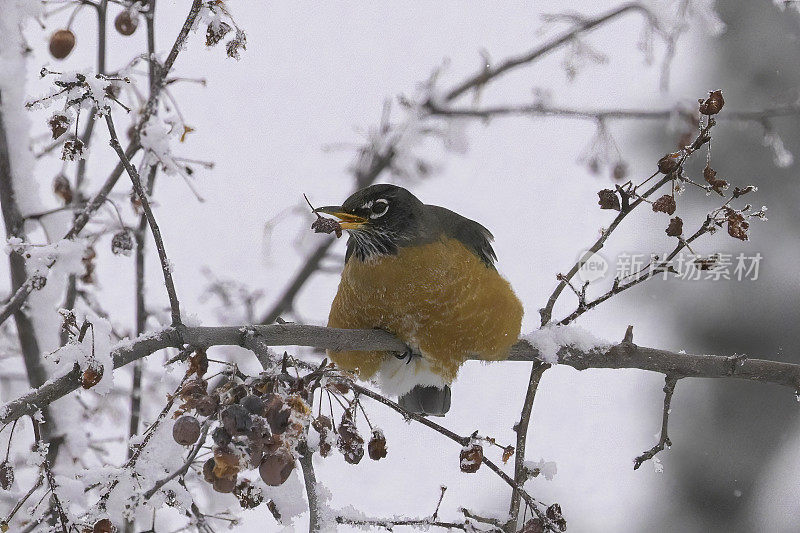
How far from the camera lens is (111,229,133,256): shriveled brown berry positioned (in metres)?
2.47

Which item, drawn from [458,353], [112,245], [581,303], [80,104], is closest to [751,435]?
[458,353]

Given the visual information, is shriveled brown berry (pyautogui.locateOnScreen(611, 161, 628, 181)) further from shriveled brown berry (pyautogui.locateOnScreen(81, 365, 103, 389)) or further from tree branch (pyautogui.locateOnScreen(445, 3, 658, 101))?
shriveled brown berry (pyautogui.locateOnScreen(81, 365, 103, 389))

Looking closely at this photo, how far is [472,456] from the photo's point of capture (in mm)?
1779

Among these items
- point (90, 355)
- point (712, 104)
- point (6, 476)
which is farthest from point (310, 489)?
point (712, 104)

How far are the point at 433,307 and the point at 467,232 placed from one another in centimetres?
54

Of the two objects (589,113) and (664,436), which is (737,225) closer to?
(664,436)

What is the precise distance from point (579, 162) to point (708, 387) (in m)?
4.12

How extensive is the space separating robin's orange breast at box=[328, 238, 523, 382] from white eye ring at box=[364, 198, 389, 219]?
0.15 m

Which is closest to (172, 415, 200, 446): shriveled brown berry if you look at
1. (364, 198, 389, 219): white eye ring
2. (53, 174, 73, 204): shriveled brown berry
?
(364, 198, 389, 219): white eye ring

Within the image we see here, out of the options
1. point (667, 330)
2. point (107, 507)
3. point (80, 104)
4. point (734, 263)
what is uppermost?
point (734, 263)

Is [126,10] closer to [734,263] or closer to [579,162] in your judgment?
[579,162]

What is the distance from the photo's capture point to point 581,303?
6.74 feet

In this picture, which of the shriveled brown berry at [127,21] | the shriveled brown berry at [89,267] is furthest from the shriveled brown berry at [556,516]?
the shriveled brown berry at [127,21]

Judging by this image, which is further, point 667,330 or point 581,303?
point 667,330
